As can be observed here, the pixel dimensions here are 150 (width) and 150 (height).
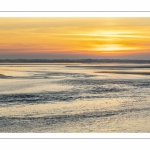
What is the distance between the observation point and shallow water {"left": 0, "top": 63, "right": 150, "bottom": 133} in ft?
26.8

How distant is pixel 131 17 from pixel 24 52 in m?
1.93

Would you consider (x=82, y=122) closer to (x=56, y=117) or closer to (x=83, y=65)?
(x=56, y=117)

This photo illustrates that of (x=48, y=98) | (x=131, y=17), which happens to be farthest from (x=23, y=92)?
(x=131, y=17)

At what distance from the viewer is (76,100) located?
8.53 meters

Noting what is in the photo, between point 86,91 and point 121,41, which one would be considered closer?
point 121,41

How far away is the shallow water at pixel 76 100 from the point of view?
818 cm
